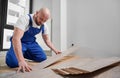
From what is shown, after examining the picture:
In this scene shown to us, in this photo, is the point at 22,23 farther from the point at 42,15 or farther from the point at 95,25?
the point at 95,25

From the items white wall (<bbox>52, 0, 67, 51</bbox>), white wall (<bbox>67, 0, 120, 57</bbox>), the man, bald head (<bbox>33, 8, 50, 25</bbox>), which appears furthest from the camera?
white wall (<bbox>52, 0, 67, 51</bbox>)

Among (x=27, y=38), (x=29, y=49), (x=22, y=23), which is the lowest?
(x=29, y=49)

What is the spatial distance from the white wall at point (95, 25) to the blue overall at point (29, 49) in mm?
976

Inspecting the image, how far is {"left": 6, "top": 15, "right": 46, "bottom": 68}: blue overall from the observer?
170 centimetres

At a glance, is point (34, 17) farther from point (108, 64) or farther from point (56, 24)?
point (56, 24)

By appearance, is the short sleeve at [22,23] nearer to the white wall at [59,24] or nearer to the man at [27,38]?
the man at [27,38]

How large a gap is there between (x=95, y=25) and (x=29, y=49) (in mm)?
1482

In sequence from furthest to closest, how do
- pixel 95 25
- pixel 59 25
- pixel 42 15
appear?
pixel 59 25, pixel 95 25, pixel 42 15

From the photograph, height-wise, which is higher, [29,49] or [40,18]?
[40,18]

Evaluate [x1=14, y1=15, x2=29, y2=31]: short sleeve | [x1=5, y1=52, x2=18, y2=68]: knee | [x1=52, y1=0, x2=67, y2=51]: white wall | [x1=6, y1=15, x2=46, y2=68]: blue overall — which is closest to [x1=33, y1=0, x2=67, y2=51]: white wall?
[x1=52, y1=0, x2=67, y2=51]: white wall

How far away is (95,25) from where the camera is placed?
3066 millimetres

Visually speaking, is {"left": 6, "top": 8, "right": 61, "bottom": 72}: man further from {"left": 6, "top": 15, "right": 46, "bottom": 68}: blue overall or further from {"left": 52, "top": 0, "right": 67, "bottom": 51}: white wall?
{"left": 52, "top": 0, "right": 67, "bottom": 51}: white wall

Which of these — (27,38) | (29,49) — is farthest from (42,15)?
(29,49)

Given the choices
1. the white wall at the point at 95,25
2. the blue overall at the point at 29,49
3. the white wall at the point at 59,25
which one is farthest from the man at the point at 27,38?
the white wall at the point at 59,25
